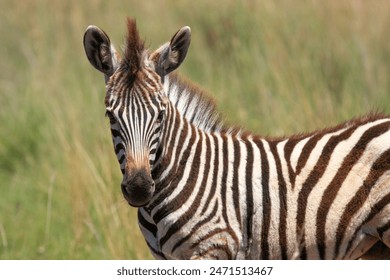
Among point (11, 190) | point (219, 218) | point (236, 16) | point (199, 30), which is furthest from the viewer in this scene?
point (199, 30)

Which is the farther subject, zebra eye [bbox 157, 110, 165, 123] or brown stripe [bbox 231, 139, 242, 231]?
brown stripe [bbox 231, 139, 242, 231]

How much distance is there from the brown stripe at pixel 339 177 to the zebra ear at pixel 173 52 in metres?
1.34

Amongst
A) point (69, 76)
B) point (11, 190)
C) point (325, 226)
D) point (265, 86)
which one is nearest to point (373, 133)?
point (325, 226)

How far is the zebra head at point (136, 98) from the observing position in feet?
19.0

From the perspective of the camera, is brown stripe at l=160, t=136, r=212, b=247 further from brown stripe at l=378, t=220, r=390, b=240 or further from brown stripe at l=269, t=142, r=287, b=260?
→ brown stripe at l=378, t=220, r=390, b=240

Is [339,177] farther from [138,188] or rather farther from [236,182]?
[138,188]

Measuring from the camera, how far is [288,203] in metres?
6.29

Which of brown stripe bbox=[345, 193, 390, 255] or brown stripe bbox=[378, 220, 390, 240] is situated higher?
brown stripe bbox=[345, 193, 390, 255]

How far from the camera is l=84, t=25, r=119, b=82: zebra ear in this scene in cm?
627

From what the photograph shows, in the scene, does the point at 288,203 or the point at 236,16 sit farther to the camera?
the point at 236,16

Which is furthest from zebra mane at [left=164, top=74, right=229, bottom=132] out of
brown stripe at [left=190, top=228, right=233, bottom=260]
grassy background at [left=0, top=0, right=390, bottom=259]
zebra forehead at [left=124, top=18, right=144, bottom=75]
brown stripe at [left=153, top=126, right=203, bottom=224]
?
grassy background at [left=0, top=0, right=390, bottom=259]

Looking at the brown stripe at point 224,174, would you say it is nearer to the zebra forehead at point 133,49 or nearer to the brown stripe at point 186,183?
the brown stripe at point 186,183

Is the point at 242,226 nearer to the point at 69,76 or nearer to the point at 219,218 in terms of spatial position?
the point at 219,218

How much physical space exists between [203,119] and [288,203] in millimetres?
894
